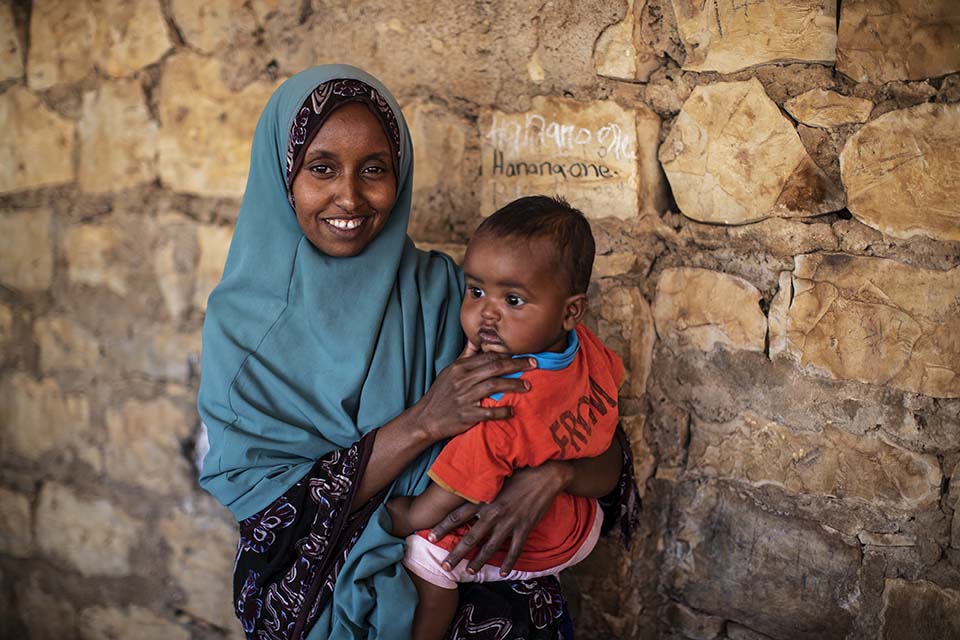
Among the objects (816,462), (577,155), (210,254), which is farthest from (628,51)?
(210,254)

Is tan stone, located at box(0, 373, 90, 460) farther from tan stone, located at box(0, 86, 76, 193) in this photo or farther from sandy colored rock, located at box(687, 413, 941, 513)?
sandy colored rock, located at box(687, 413, 941, 513)

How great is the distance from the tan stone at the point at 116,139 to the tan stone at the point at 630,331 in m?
A: 1.67

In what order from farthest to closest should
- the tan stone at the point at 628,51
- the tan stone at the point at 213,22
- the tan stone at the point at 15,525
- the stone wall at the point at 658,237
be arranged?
the tan stone at the point at 15,525, the tan stone at the point at 213,22, the tan stone at the point at 628,51, the stone wall at the point at 658,237

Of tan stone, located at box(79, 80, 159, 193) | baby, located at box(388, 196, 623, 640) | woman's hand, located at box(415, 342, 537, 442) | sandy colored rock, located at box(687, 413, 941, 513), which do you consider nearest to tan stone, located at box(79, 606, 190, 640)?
tan stone, located at box(79, 80, 159, 193)

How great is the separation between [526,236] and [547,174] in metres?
0.59

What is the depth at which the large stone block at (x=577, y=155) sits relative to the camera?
6.39ft

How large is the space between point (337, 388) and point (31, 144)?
198cm

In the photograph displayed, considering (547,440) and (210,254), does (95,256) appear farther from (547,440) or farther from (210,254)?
(547,440)

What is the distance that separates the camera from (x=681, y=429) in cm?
199

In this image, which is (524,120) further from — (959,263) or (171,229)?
(171,229)

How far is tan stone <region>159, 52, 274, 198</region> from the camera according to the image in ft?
8.29

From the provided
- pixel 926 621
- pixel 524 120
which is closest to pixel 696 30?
pixel 524 120

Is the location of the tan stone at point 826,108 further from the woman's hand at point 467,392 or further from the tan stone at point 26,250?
the tan stone at point 26,250

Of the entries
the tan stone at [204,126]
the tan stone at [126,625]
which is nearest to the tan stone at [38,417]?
the tan stone at [126,625]
